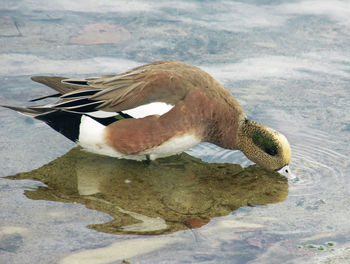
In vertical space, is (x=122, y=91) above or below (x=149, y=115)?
above

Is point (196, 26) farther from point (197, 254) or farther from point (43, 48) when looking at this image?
point (197, 254)

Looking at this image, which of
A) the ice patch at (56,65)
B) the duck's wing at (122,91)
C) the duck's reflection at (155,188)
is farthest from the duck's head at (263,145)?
the ice patch at (56,65)

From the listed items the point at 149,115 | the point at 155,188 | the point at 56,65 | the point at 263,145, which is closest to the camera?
the point at 155,188

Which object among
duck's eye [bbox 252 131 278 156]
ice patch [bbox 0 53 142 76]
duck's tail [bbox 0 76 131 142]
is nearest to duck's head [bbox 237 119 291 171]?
Result: duck's eye [bbox 252 131 278 156]

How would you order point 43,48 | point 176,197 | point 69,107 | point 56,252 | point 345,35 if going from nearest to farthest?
point 56,252 < point 176,197 < point 69,107 < point 43,48 < point 345,35

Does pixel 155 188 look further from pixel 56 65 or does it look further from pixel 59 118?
pixel 56 65

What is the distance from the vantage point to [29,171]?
13.7ft

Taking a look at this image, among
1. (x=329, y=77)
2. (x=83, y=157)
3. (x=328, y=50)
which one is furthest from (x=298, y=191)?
(x=328, y=50)

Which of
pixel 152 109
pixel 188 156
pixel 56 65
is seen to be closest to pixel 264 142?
pixel 188 156

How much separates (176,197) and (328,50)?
3.33 m

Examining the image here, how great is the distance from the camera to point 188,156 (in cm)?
463

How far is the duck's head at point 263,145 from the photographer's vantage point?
4383 millimetres

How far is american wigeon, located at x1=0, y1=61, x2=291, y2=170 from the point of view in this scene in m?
4.24

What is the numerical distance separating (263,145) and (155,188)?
98cm
